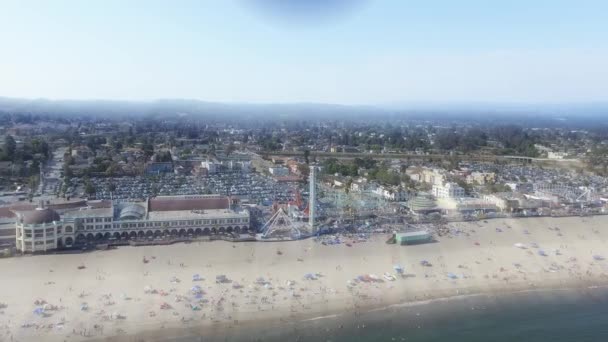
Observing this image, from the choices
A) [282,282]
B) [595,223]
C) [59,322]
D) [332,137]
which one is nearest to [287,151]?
[332,137]

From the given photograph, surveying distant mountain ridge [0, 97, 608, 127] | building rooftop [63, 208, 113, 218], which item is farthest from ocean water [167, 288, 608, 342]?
distant mountain ridge [0, 97, 608, 127]

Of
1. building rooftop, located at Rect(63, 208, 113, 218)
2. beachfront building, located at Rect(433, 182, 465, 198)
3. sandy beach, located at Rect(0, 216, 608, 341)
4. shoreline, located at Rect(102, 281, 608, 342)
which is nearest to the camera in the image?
shoreline, located at Rect(102, 281, 608, 342)

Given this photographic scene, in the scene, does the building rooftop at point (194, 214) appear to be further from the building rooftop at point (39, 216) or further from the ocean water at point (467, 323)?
the ocean water at point (467, 323)

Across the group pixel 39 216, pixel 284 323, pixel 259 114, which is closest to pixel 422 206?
pixel 284 323

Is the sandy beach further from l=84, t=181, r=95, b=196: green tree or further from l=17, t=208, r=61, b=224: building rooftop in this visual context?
l=84, t=181, r=95, b=196: green tree

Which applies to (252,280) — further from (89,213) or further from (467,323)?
(89,213)

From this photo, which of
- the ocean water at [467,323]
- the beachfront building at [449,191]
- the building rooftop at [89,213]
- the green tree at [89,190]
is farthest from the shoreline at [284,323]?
the green tree at [89,190]
